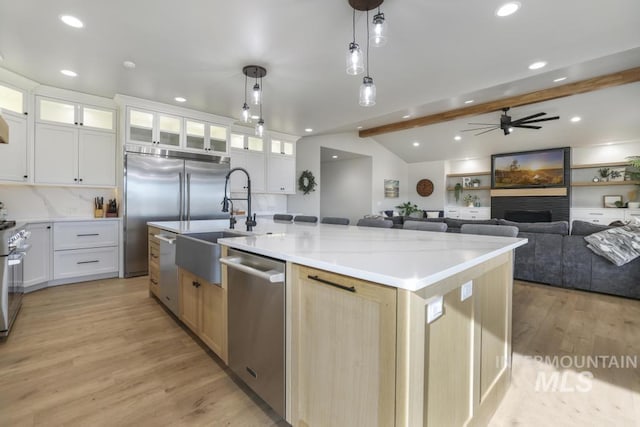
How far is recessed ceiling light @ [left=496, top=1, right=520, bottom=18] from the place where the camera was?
7.04ft

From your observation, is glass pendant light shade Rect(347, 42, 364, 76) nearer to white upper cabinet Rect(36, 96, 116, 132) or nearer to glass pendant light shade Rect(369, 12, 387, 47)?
glass pendant light shade Rect(369, 12, 387, 47)

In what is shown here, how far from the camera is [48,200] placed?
3939mm

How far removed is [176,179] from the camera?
4.45m

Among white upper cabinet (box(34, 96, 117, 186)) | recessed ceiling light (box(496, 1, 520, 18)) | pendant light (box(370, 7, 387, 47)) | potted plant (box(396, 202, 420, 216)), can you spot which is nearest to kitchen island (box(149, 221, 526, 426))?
pendant light (box(370, 7, 387, 47))

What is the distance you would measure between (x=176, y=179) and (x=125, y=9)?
2.59m

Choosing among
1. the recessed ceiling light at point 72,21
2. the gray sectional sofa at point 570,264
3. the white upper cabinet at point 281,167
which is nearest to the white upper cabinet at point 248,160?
the white upper cabinet at point 281,167

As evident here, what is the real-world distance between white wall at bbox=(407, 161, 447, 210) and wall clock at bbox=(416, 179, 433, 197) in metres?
0.09

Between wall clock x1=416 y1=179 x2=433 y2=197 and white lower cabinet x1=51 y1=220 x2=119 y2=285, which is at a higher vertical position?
wall clock x1=416 y1=179 x2=433 y2=197

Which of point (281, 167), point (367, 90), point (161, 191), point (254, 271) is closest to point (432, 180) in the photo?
Result: point (281, 167)

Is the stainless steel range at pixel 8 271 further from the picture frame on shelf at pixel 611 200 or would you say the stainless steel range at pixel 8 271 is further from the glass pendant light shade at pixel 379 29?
the picture frame on shelf at pixel 611 200

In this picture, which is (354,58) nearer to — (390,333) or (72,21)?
(390,333)

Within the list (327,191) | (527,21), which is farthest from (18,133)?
(327,191)

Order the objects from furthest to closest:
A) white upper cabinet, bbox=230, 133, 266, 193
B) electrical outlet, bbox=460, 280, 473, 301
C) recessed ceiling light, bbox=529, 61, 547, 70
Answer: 1. white upper cabinet, bbox=230, 133, 266, 193
2. recessed ceiling light, bbox=529, 61, 547, 70
3. electrical outlet, bbox=460, 280, 473, 301

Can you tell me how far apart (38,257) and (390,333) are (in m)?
4.46
